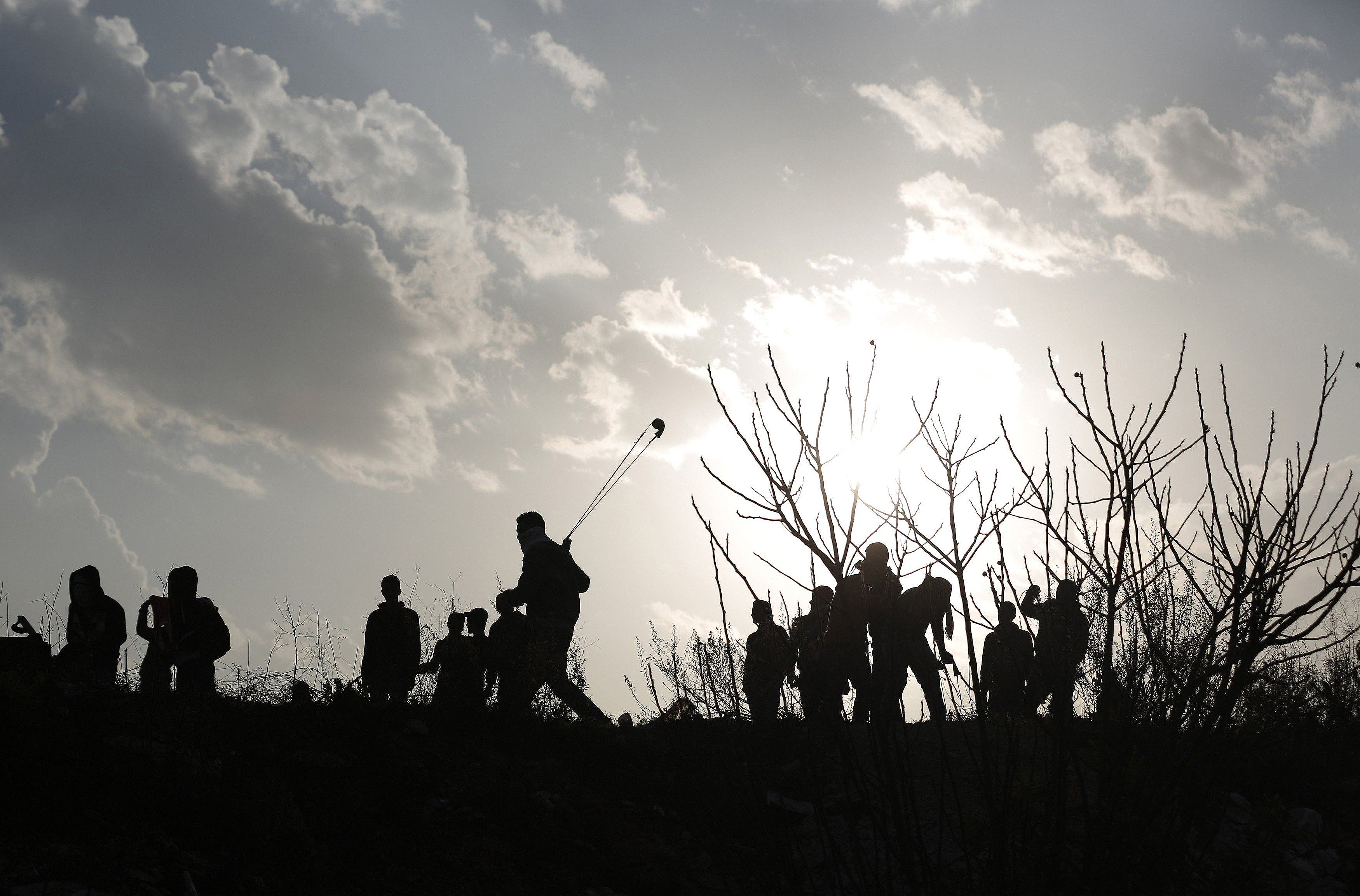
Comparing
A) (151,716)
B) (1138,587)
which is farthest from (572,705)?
(1138,587)

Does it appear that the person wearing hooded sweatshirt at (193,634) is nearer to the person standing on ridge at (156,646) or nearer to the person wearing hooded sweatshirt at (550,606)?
the person standing on ridge at (156,646)

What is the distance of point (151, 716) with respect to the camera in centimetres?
553

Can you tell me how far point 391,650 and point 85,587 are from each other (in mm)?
2557

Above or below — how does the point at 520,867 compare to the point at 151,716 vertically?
below

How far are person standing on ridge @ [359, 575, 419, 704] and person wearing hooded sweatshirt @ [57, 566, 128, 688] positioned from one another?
77.2 inches

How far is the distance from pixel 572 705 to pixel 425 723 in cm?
151

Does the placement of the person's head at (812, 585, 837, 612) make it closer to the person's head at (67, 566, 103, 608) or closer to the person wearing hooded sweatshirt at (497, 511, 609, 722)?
the person wearing hooded sweatshirt at (497, 511, 609, 722)

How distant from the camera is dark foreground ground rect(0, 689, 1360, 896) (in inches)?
166

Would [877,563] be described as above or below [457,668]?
above

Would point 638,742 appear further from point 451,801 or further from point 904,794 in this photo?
point 904,794

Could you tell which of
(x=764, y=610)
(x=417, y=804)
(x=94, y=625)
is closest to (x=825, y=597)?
(x=764, y=610)

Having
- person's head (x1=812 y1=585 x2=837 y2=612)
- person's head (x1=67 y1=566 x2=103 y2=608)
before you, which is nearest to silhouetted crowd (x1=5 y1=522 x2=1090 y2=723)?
person's head (x1=67 y1=566 x2=103 y2=608)

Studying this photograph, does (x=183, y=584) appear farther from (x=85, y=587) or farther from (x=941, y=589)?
(x=941, y=589)

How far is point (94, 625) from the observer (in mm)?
6957
